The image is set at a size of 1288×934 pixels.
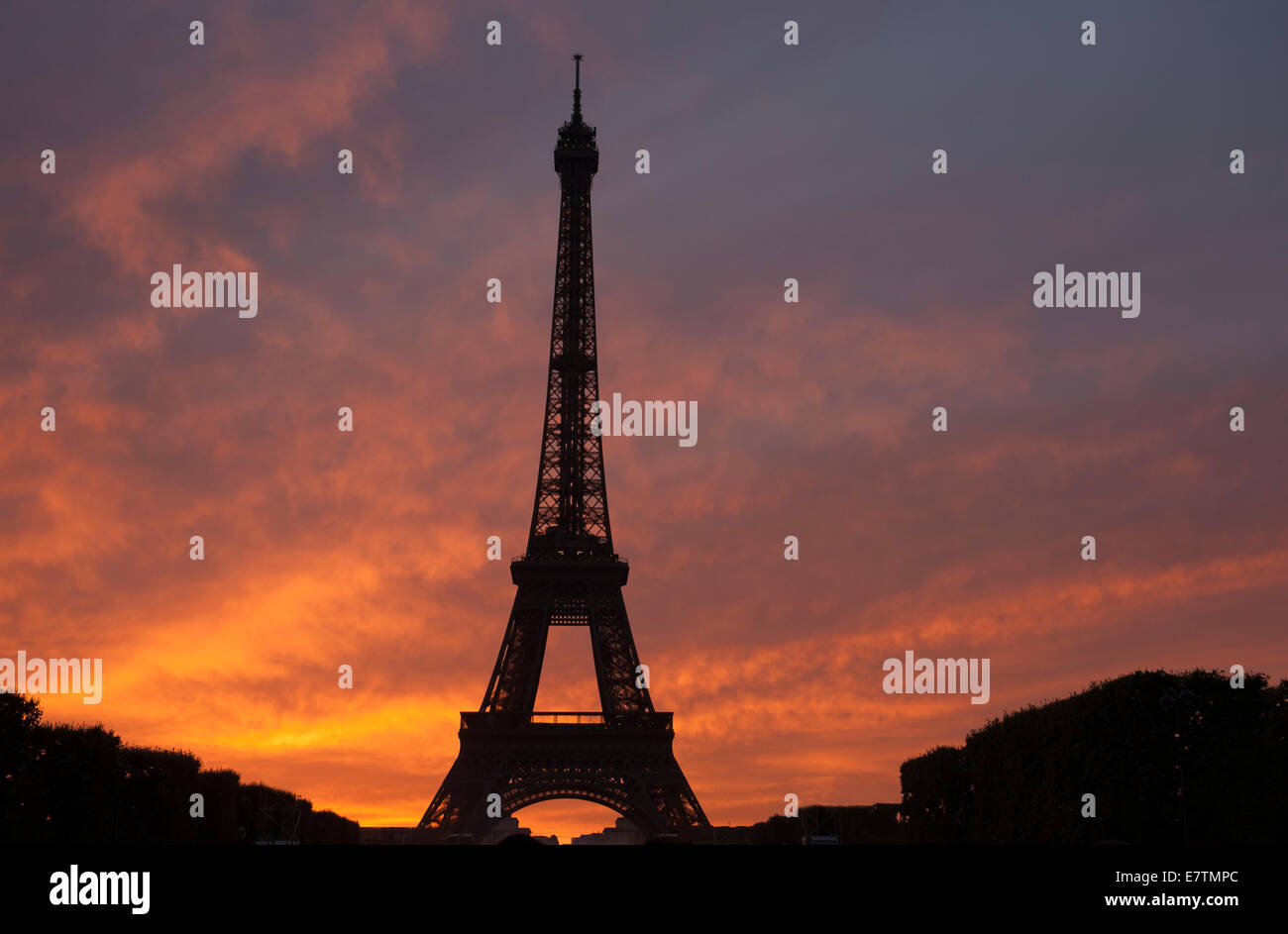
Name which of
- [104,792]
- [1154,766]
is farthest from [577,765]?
[1154,766]

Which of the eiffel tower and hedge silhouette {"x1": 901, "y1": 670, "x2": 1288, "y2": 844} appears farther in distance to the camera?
the eiffel tower

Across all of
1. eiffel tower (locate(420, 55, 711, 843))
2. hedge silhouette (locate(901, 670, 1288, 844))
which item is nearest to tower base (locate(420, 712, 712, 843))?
eiffel tower (locate(420, 55, 711, 843))

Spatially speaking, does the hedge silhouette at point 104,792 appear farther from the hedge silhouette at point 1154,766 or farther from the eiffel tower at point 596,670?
the hedge silhouette at point 1154,766

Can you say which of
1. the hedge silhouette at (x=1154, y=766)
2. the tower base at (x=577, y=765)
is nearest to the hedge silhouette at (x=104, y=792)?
the tower base at (x=577, y=765)

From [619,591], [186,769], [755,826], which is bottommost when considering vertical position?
[755,826]

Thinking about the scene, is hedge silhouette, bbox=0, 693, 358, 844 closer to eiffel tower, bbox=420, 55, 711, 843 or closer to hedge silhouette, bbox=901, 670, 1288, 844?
eiffel tower, bbox=420, 55, 711, 843

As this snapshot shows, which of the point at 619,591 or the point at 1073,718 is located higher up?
the point at 619,591
